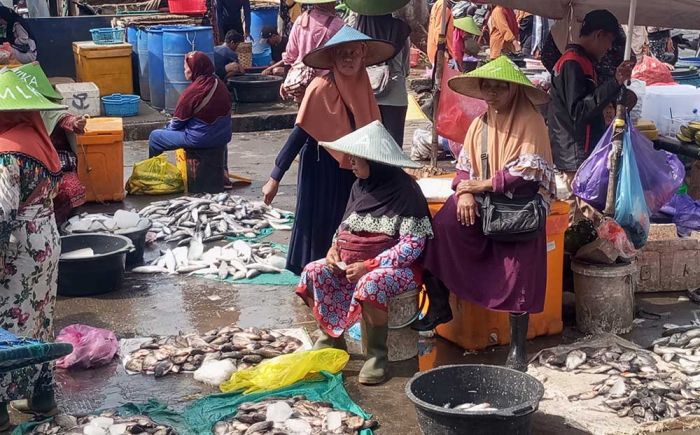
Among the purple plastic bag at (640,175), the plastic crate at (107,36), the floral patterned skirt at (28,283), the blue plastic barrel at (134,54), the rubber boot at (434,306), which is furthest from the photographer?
the blue plastic barrel at (134,54)

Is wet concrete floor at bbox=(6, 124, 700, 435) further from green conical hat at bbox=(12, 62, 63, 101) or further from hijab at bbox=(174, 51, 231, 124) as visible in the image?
hijab at bbox=(174, 51, 231, 124)

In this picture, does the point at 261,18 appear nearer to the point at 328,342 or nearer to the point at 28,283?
the point at 328,342

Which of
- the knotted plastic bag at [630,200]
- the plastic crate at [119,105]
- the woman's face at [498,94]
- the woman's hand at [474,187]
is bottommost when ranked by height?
the plastic crate at [119,105]

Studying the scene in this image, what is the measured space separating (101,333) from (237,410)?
140cm

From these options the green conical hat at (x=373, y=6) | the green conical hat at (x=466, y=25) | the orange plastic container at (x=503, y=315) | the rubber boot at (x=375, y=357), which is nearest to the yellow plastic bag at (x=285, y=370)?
the rubber boot at (x=375, y=357)

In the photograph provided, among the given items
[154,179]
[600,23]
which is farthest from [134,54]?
[600,23]

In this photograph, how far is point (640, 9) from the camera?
8.41 meters

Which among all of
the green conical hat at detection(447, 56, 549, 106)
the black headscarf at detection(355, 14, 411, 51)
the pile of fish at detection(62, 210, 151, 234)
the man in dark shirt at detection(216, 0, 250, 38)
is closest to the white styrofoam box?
the pile of fish at detection(62, 210, 151, 234)

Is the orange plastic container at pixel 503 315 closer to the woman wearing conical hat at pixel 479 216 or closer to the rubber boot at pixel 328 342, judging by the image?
the woman wearing conical hat at pixel 479 216

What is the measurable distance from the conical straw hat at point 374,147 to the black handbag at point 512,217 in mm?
519

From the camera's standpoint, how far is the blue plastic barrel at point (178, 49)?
13914 millimetres

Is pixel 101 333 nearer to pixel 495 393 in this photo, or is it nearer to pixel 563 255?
pixel 495 393

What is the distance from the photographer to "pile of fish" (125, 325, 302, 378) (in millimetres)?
6082

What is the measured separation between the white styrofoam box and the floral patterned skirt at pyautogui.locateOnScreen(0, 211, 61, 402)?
8.21m
